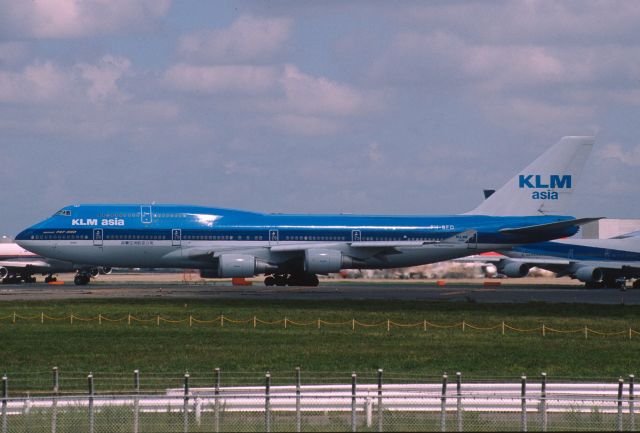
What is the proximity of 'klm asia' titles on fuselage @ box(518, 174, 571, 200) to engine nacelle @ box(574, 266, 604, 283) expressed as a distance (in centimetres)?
693

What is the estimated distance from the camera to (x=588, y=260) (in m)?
91.8

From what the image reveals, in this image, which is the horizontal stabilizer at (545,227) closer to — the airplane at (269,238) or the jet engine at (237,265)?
the airplane at (269,238)

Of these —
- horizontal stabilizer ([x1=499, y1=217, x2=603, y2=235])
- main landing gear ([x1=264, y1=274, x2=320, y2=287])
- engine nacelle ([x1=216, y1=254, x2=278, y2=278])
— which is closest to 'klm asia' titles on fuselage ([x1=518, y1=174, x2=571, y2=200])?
horizontal stabilizer ([x1=499, y1=217, x2=603, y2=235])

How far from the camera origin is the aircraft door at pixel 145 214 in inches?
3056

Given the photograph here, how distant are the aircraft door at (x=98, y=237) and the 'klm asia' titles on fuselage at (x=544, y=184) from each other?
108ft

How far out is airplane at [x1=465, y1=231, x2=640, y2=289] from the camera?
89688 mm

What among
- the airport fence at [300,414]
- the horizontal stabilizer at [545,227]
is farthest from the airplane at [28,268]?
the airport fence at [300,414]

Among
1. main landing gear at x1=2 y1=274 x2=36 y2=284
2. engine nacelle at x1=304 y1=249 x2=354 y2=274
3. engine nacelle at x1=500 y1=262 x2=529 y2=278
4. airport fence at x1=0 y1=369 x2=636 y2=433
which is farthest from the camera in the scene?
main landing gear at x1=2 y1=274 x2=36 y2=284

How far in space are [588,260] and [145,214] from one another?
37.7m

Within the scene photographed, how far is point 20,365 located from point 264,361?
26.4ft

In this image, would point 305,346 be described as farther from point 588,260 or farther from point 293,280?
point 588,260

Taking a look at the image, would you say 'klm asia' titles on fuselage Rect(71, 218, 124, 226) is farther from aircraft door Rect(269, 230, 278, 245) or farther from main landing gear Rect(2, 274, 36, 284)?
main landing gear Rect(2, 274, 36, 284)

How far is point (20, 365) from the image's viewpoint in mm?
36031

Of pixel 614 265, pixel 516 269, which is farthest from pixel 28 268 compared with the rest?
pixel 614 265
